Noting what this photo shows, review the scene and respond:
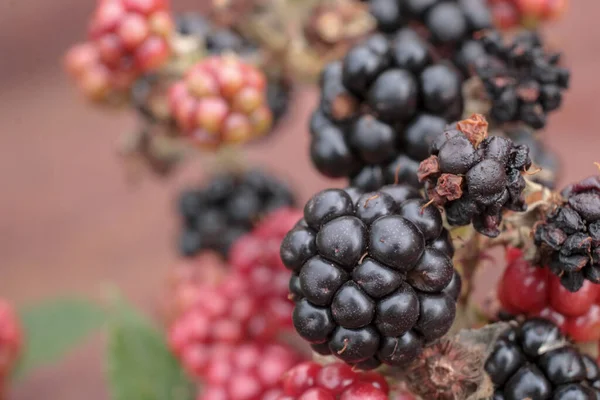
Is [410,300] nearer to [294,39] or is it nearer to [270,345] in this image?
[270,345]

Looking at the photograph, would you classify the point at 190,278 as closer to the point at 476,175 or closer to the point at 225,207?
the point at 225,207

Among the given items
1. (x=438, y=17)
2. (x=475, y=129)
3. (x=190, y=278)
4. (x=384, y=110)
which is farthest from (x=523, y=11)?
(x=190, y=278)

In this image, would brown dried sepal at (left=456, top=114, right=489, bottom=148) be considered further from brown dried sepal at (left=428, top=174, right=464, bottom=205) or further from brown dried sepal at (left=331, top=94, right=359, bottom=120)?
brown dried sepal at (left=331, top=94, right=359, bottom=120)

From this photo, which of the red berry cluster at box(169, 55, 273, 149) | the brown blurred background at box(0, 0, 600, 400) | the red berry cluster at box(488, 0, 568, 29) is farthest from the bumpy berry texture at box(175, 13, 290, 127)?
the brown blurred background at box(0, 0, 600, 400)

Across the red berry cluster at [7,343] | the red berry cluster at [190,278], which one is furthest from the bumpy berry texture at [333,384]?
the red berry cluster at [7,343]

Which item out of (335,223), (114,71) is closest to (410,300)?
(335,223)
